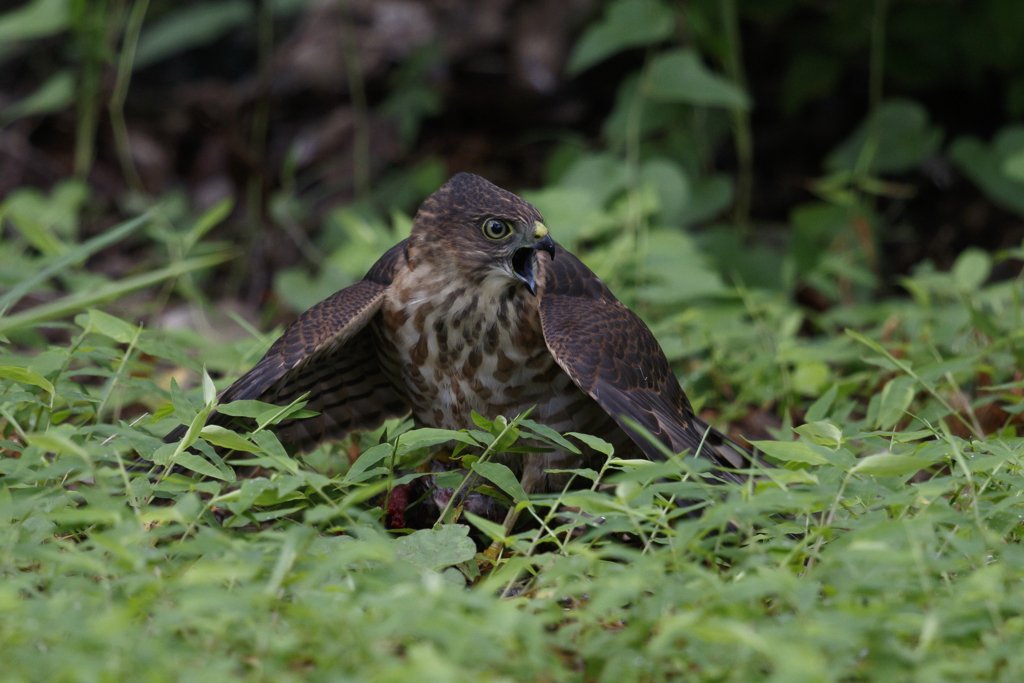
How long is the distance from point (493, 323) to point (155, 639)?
6.06ft

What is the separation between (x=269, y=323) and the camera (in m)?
6.38

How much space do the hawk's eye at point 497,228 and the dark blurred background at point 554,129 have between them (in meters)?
1.45

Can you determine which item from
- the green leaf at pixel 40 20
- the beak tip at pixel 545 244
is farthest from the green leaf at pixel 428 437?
the green leaf at pixel 40 20

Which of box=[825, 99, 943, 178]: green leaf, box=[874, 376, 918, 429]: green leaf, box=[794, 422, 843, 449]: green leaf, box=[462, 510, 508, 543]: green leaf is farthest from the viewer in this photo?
box=[825, 99, 943, 178]: green leaf

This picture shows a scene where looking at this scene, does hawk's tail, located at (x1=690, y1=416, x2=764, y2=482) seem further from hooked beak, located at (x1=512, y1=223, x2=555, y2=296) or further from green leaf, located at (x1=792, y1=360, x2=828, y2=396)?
green leaf, located at (x1=792, y1=360, x2=828, y2=396)

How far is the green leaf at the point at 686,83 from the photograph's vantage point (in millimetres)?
5539

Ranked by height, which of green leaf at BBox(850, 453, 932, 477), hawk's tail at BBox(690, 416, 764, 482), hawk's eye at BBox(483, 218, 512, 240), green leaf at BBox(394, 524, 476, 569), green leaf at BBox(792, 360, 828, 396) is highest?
hawk's eye at BBox(483, 218, 512, 240)

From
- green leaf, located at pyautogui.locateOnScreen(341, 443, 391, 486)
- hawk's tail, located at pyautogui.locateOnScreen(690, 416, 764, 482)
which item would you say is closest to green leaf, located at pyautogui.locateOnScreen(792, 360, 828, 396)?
hawk's tail, located at pyautogui.locateOnScreen(690, 416, 764, 482)

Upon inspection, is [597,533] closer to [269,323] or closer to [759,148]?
[269,323]

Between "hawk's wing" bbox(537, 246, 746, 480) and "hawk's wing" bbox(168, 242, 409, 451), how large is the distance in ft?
2.13

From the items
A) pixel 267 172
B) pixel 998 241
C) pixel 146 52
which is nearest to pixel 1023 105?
pixel 998 241

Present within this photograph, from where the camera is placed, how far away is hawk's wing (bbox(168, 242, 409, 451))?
3059mm

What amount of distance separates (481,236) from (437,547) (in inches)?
53.6

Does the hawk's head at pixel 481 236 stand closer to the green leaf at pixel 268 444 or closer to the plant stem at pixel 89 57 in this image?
the green leaf at pixel 268 444
